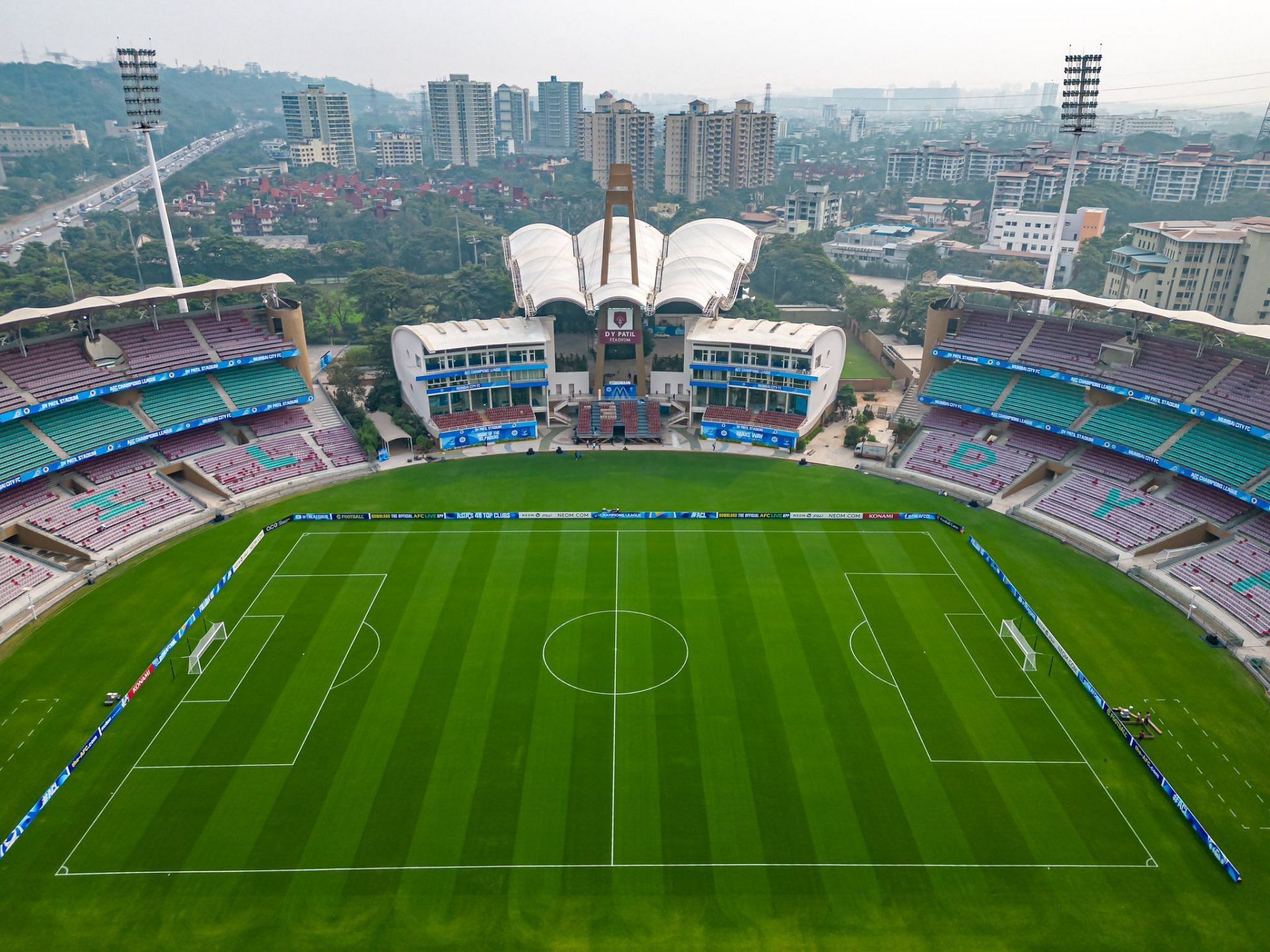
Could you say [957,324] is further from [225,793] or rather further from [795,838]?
[225,793]

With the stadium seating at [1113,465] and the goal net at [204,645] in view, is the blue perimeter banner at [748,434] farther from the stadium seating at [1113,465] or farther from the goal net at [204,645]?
the goal net at [204,645]

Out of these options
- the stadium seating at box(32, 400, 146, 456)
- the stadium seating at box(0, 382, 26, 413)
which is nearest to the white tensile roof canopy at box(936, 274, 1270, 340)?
the stadium seating at box(32, 400, 146, 456)

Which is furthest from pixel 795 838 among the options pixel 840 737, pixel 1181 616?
pixel 1181 616

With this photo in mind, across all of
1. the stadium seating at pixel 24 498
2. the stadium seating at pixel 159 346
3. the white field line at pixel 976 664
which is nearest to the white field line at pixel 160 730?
the stadium seating at pixel 24 498

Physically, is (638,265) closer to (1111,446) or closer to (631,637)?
(1111,446)

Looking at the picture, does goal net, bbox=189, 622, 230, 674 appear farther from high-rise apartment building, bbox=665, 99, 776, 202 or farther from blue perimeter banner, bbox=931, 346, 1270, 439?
high-rise apartment building, bbox=665, 99, 776, 202

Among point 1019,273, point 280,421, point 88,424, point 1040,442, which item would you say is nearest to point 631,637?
point 1040,442
